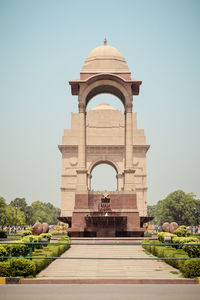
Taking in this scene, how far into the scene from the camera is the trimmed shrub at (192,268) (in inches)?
517

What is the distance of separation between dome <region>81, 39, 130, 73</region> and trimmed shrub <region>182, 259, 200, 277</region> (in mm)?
27952

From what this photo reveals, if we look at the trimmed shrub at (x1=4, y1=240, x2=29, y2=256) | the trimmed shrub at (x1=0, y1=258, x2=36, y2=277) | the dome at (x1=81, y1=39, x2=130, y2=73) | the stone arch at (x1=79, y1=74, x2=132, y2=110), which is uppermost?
the dome at (x1=81, y1=39, x2=130, y2=73)

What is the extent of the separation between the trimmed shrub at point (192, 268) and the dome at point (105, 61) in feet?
91.7

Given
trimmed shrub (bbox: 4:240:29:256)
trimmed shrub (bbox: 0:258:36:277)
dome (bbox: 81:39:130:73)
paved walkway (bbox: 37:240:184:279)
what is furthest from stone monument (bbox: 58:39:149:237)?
trimmed shrub (bbox: 0:258:36:277)

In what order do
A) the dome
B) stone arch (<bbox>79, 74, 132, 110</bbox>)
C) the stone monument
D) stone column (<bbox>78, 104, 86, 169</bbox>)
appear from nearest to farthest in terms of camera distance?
the stone monument < stone column (<bbox>78, 104, 86, 169</bbox>) < stone arch (<bbox>79, 74, 132, 110</bbox>) < the dome

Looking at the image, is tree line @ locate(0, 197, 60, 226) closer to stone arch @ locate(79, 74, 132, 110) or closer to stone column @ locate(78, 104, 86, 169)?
stone column @ locate(78, 104, 86, 169)

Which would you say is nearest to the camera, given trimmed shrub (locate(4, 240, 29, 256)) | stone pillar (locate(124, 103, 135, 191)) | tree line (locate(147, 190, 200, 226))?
trimmed shrub (locate(4, 240, 29, 256))

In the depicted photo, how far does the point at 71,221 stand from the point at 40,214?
445 ft

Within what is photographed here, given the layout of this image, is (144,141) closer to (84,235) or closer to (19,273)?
(84,235)

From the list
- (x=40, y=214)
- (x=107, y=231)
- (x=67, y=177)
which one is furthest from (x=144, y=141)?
(x=40, y=214)

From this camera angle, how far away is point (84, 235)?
33188 mm

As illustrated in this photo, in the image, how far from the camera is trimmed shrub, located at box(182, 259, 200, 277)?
1314 centimetres

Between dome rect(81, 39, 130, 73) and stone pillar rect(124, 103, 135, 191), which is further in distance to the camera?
dome rect(81, 39, 130, 73)

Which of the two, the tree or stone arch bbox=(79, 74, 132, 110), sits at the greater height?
stone arch bbox=(79, 74, 132, 110)
